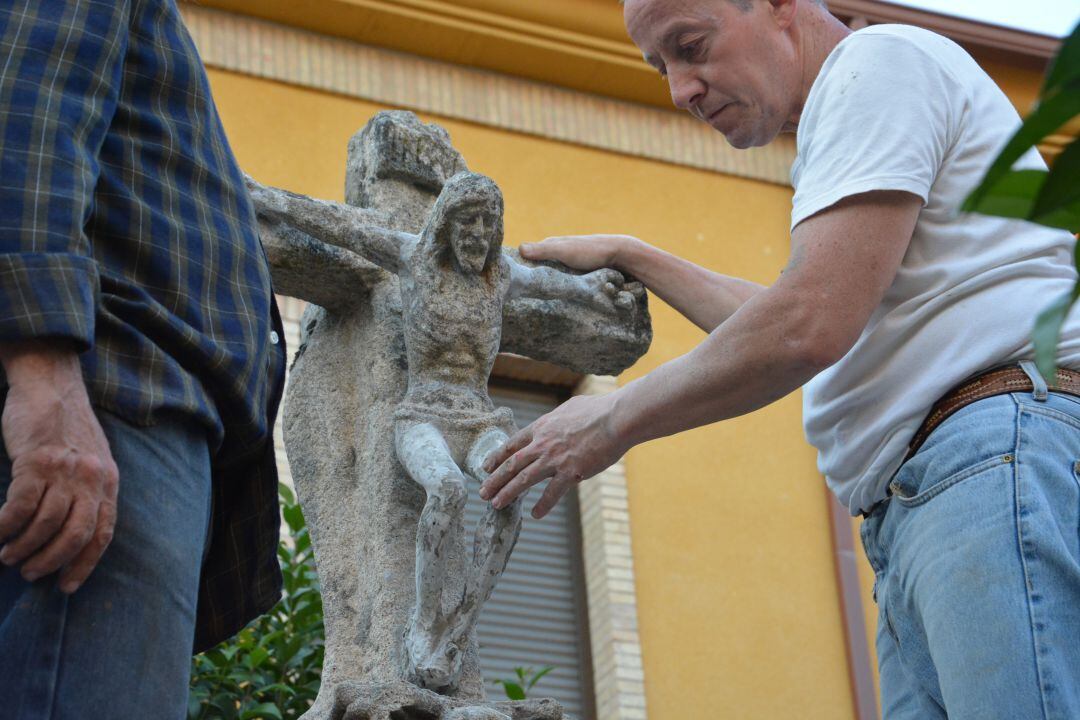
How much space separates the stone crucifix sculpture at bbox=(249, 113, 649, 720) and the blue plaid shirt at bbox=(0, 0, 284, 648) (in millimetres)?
825

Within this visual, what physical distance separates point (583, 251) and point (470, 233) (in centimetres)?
41

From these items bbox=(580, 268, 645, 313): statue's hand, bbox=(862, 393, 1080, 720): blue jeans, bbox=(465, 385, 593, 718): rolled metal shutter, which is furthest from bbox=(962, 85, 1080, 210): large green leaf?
bbox=(465, 385, 593, 718): rolled metal shutter

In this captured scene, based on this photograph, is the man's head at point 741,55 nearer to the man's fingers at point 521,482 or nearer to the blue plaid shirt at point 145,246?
the man's fingers at point 521,482

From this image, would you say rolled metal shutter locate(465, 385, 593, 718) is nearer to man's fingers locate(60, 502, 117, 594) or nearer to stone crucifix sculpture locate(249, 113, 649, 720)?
stone crucifix sculpture locate(249, 113, 649, 720)

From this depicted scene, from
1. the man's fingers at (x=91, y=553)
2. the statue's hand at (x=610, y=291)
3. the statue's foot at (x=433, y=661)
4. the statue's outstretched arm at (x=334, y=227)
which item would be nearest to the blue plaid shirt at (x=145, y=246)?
the man's fingers at (x=91, y=553)

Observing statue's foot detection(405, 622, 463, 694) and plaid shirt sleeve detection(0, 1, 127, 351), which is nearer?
plaid shirt sleeve detection(0, 1, 127, 351)

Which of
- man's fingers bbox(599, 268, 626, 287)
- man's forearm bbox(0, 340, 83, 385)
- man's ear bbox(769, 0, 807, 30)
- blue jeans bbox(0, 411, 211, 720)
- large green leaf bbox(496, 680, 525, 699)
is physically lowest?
blue jeans bbox(0, 411, 211, 720)

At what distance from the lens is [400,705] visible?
10.5ft

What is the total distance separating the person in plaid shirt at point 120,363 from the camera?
7.29 ft

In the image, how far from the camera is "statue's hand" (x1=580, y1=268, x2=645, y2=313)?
4184mm

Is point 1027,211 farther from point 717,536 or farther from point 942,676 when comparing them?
point 717,536

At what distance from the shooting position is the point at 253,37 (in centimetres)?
1012

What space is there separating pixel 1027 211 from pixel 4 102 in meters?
1.59

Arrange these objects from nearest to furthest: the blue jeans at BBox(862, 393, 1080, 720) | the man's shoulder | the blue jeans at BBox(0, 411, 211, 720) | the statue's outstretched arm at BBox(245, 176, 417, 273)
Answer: the blue jeans at BBox(0, 411, 211, 720) → the blue jeans at BBox(862, 393, 1080, 720) → the man's shoulder → the statue's outstretched arm at BBox(245, 176, 417, 273)
